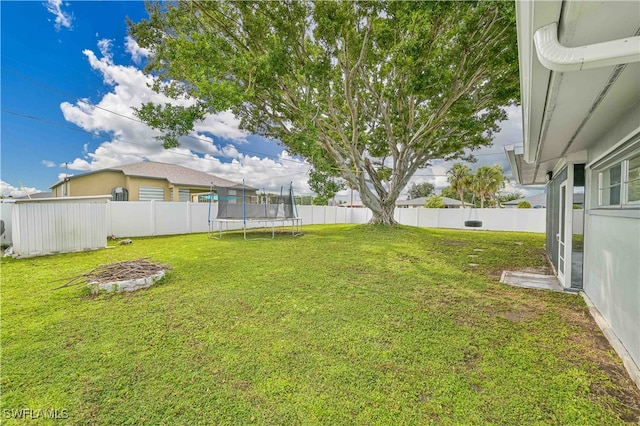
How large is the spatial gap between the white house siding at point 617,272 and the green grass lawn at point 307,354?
0.23 m

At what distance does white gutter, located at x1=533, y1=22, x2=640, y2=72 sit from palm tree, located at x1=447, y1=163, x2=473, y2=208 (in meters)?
24.9

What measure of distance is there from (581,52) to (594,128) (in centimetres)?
230

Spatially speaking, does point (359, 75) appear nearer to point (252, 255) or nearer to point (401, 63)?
point (401, 63)

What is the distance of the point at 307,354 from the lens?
2146mm

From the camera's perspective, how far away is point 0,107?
891 cm

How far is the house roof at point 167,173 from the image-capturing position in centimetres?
1383

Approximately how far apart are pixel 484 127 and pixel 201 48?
35.7 ft

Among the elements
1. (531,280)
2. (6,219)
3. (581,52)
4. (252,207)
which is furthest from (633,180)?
(6,219)

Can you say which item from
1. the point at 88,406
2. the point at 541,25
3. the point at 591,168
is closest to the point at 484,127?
the point at 591,168

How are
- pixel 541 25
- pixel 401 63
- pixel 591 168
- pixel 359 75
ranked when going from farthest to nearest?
pixel 359 75 < pixel 401 63 < pixel 591 168 < pixel 541 25

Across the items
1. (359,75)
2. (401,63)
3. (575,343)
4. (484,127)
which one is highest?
(359,75)

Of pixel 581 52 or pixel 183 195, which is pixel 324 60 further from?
pixel 183 195

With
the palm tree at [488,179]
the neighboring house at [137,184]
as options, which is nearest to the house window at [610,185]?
the neighboring house at [137,184]

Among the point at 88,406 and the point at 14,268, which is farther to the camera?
the point at 14,268
